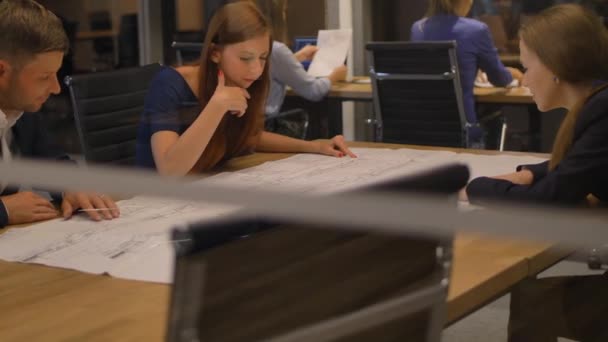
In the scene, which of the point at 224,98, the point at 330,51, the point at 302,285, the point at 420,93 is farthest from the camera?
the point at 330,51

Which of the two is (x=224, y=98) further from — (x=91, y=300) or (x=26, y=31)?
(x=91, y=300)

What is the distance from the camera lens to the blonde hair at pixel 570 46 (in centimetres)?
108

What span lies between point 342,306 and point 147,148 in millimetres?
1067

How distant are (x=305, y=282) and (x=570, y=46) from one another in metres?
0.77

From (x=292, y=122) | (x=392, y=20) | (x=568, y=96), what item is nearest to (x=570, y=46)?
(x=568, y=96)

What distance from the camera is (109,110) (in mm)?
1665

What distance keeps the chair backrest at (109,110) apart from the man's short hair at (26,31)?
1.42ft

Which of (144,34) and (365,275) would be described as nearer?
(365,275)

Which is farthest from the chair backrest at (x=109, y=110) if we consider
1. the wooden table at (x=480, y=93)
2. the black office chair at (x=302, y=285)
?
the black office chair at (x=302, y=285)

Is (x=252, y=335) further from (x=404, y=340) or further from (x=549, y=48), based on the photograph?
(x=549, y=48)

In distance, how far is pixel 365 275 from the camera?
1.48ft

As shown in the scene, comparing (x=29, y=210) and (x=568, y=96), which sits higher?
(x=568, y=96)

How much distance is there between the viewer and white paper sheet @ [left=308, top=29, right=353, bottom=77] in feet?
9.45

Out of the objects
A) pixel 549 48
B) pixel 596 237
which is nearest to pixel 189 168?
pixel 549 48
